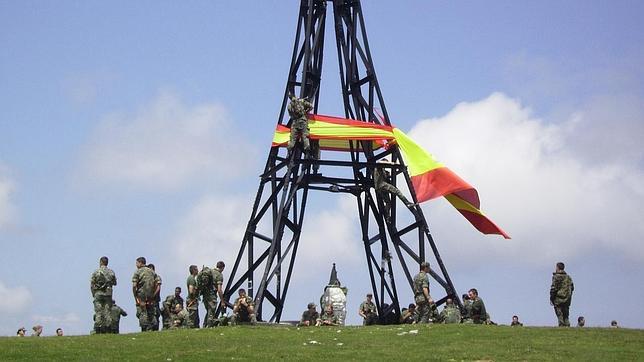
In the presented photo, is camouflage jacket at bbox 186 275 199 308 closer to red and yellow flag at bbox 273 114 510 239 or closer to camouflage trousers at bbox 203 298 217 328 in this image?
camouflage trousers at bbox 203 298 217 328

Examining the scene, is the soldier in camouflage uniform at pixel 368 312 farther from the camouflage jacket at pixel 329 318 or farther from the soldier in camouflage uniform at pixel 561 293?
the soldier in camouflage uniform at pixel 561 293

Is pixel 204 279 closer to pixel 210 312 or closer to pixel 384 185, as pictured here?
pixel 210 312

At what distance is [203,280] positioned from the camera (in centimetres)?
2800

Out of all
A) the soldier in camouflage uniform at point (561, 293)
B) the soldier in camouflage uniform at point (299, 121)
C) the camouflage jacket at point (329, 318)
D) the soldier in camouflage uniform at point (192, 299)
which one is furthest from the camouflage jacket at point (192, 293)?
the soldier in camouflage uniform at point (561, 293)

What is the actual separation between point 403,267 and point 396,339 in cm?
720

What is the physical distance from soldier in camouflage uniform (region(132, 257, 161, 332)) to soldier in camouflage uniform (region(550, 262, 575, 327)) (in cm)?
1012

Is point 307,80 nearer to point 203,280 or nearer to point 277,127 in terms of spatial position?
point 277,127

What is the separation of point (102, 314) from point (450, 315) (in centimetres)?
931

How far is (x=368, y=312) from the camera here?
32.2 meters

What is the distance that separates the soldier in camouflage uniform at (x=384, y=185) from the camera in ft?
106

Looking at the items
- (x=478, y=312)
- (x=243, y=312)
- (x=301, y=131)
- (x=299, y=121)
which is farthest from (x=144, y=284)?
(x=478, y=312)

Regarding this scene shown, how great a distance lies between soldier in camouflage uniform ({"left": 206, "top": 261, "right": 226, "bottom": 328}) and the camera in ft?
91.6

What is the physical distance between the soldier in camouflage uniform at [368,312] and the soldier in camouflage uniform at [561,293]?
5868 mm

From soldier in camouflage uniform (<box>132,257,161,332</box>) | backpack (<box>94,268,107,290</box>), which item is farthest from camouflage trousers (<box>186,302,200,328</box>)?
backpack (<box>94,268,107,290</box>)
